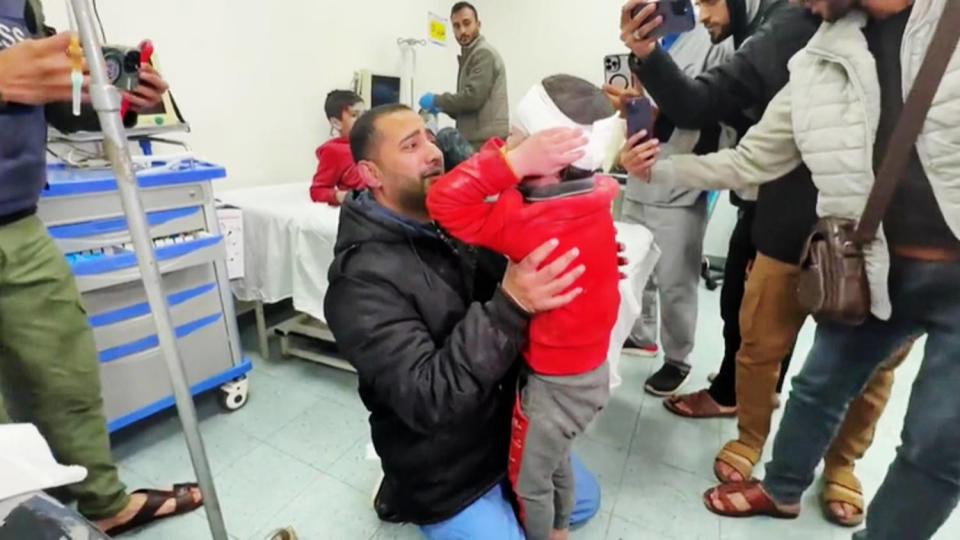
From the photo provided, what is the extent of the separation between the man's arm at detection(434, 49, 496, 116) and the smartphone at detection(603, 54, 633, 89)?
4.66 feet

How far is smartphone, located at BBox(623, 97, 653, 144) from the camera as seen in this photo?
139 centimetres

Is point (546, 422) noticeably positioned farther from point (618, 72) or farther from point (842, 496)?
point (618, 72)

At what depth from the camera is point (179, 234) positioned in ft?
5.35

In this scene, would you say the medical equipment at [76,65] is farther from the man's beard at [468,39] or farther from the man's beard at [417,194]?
the man's beard at [468,39]

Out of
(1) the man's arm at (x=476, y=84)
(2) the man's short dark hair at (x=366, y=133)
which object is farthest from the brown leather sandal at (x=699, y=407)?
(1) the man's arm at (x=476, y=84)

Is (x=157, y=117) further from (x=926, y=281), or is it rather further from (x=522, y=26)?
(x=522, y=26)

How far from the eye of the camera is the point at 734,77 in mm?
1344

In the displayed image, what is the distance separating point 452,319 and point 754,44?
3.47 feet

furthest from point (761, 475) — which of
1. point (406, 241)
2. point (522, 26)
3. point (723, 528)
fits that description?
point (522, 26)

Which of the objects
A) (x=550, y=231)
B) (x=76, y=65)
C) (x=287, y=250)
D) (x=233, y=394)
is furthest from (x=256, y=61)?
(x=550, y=231)

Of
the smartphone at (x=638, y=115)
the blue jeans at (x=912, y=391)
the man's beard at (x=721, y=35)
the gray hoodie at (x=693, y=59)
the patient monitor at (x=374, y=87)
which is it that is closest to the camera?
the blue jeans at (x=912, y=391)

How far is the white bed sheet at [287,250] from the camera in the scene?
195 cm

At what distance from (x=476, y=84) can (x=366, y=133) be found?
7.54 ft

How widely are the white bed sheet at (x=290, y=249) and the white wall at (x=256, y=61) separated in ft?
1.41
